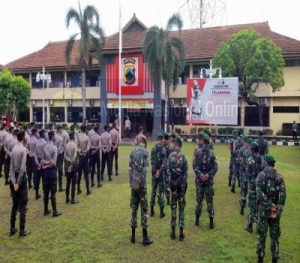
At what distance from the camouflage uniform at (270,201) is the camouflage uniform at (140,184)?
224 centimetres

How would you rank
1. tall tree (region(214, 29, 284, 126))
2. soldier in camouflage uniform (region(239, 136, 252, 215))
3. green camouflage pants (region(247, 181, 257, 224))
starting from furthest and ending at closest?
tall tree (region(214, 29, 284, 126)), soldier in camouflage uniform (region(239, 136, 252, 215)), green camouflage pants (region(247, 181, 257, 224))

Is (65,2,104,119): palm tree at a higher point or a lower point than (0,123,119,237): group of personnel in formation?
higher

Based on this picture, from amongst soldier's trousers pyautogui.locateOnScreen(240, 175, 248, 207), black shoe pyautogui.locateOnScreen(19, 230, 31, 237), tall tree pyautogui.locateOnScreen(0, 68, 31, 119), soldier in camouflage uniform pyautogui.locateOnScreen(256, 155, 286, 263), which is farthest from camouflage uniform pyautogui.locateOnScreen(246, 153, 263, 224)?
tall tree pyautogui.locateOnScreen(0, 68, 31, 119)

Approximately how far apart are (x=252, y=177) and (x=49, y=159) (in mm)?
4963

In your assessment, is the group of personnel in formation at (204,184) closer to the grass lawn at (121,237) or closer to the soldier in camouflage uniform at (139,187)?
the soldier in camouflage uniform at (139,187)

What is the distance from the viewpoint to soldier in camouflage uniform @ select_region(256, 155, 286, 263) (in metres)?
5.00

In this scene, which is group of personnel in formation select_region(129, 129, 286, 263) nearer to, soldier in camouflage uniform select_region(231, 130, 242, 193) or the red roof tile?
soldier in camouflage uniform select_region(231, 130, 242, 193)

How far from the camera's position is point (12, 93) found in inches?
1163

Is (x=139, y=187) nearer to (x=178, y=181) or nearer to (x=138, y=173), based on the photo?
(x=138, y=173)

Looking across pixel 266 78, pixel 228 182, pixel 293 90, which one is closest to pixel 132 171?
pixel 228 182

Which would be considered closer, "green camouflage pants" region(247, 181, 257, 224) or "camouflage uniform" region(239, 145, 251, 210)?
"green camouflage pants" region(247, 181, 257, 224)

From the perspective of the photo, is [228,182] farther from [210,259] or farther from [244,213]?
[210,259]

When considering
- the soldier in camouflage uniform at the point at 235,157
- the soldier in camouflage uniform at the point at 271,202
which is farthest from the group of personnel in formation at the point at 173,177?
the soldier in camouflage uniform at the point at 235,157

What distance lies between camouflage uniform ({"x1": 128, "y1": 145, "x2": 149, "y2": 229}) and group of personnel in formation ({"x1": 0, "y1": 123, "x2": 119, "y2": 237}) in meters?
2.38
